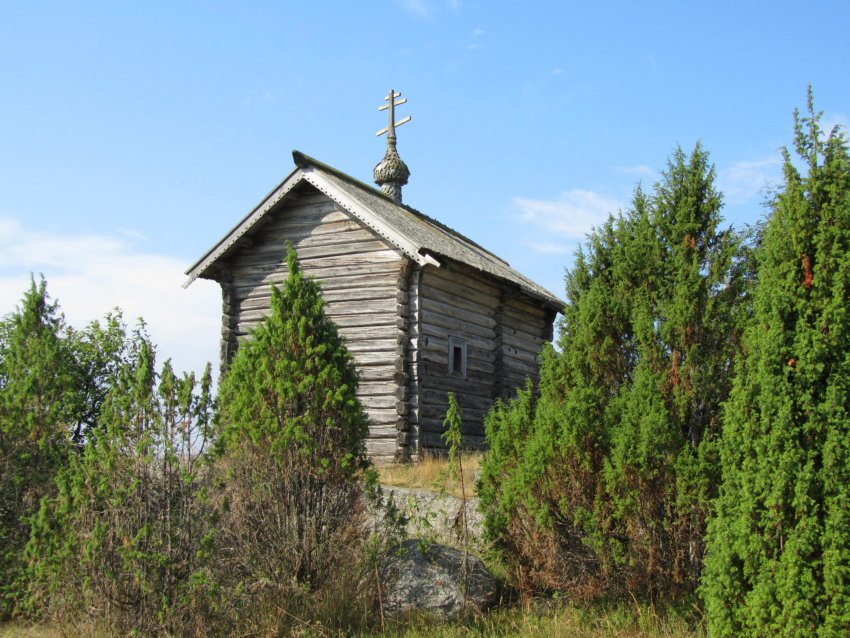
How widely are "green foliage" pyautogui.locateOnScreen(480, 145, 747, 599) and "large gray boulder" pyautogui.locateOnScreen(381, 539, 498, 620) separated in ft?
1.54

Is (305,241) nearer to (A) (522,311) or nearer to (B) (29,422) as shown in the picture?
(A) (522,311)

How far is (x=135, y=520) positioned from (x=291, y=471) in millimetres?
1570

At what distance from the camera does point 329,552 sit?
786cm

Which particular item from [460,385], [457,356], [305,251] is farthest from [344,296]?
[460,385]

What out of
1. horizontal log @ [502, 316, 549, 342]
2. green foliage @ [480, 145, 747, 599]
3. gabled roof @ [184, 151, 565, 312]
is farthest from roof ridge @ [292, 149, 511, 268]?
green foliage @ [480, 145, 747, 599]

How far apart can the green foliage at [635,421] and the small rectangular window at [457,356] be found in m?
7.70

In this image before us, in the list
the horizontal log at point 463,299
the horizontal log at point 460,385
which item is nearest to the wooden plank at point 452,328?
the horizontal log at point 463,299

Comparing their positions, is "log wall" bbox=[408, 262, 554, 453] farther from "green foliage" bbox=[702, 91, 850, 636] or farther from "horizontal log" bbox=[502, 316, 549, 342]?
"green foliage" bbox=[702, 91, 850, 636]

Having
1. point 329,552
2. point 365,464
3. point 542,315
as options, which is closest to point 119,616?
point 329,552

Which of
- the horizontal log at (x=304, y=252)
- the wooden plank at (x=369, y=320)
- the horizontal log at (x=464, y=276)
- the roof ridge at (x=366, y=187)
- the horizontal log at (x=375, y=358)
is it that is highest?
the roof ridge at (x=366, y=187)

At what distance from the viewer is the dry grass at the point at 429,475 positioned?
489 inches

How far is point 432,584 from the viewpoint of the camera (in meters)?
8.41

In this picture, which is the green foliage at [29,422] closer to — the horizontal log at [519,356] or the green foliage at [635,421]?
the green foliage at [635,421]

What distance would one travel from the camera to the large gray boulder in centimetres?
817
